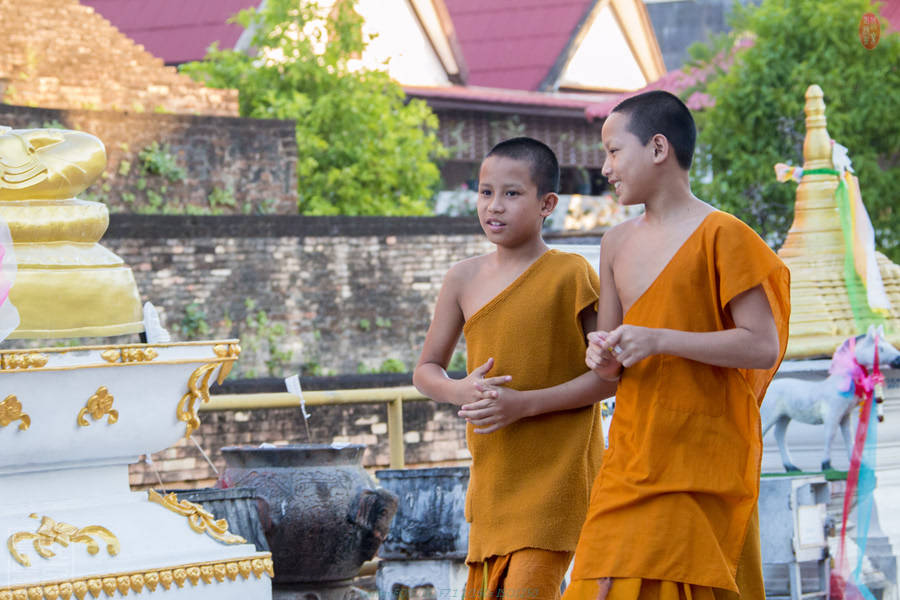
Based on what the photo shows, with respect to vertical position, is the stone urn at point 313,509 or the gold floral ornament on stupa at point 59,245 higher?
the gold floral ornament on stupa at point 59,245

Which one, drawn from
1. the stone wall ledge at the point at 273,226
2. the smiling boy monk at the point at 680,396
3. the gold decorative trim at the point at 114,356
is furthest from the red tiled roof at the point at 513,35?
the smiling boy monk at the point at 680,396

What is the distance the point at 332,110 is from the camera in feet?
43.4

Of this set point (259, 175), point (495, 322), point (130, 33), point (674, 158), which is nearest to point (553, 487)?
point (495, 322)

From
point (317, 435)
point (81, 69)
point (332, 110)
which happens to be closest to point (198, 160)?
point (81, 69)

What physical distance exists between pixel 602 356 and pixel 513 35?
1747 cm

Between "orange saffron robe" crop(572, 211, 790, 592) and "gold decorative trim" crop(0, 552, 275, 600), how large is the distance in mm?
711

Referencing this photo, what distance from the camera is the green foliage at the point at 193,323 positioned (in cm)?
1062

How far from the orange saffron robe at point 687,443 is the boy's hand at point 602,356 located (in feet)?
0.12

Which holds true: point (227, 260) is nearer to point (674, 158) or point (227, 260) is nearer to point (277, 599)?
point (277, 599)

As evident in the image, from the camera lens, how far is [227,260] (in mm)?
10930

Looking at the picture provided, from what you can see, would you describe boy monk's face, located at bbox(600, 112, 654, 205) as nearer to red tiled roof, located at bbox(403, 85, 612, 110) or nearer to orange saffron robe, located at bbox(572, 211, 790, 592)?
orange saffron robe, located at bbox(572, 211, 790, 592)

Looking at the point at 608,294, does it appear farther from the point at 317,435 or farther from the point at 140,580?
the point at 317,435

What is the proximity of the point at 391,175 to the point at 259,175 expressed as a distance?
4.79 feet

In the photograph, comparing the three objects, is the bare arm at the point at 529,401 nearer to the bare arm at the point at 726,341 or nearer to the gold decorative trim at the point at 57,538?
the bare arm at the point at 726,341
